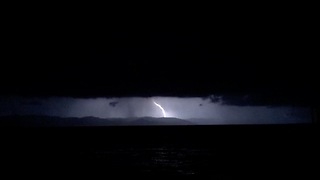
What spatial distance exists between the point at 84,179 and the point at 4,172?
10658mm

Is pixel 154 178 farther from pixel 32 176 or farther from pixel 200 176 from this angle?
pixel 32 176

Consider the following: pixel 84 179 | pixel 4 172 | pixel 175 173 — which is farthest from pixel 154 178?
pixel 4 172

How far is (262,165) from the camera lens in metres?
44.8

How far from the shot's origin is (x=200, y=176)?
1457 inches

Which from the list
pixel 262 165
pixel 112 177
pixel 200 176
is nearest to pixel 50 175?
pixel 112 177

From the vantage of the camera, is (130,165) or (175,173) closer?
(175,173)

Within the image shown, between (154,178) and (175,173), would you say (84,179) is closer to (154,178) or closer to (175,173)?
(154,178)

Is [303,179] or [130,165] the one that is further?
[130,165]

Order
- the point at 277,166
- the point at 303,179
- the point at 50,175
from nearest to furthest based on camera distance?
the point at 303,179
the point at 50,175
the point at 277,166

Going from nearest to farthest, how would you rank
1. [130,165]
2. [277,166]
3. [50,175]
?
[50,175] < [277,166] < [130,165]

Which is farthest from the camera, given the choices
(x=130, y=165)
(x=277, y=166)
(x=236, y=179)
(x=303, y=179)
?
(x=130, y=165)

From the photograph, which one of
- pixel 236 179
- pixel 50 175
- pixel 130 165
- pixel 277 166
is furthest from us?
pixel 130 165

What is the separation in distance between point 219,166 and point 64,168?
2124cm

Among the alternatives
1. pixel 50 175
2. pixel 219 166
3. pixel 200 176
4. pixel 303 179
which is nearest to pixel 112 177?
pixel 50 175
